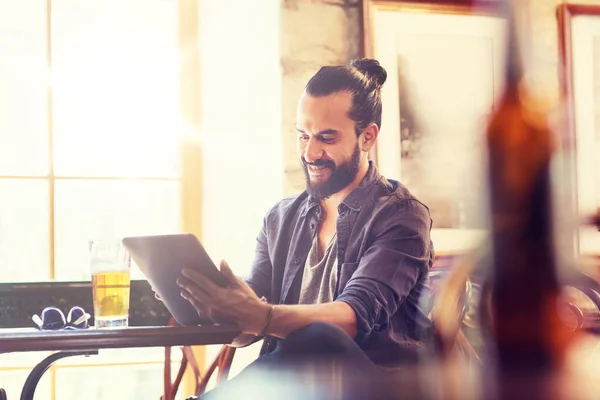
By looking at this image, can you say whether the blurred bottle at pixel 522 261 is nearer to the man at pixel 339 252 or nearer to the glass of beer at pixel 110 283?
the man at pixel 339 252

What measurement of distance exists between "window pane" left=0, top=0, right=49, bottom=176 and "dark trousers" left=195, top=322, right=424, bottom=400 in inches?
45.7

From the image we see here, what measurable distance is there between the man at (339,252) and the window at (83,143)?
0.54 meters

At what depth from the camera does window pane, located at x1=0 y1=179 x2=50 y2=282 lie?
214 centimetres

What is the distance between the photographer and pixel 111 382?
7.24 feet

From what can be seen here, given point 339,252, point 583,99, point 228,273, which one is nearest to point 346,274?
point 339,252

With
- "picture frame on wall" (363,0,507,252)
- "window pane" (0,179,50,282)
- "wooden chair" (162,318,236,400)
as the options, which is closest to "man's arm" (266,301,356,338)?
"wooden chair" (162,318,236,400)

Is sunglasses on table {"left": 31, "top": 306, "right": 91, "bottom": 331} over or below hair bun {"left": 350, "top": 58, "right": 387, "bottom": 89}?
below

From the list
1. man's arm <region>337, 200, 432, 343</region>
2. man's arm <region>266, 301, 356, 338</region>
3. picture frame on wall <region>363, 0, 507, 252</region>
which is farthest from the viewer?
picture frame on wall <region>363, 0, 507, 252</region>

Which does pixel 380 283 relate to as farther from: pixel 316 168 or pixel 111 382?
pixel 111 382

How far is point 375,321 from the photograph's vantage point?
152 cm

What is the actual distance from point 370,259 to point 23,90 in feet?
4.20

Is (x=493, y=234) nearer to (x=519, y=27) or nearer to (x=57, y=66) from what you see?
(x=519, y=27)

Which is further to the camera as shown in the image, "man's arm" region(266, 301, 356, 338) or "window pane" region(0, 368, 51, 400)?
"window pane" region(0, 368, 51, 400)

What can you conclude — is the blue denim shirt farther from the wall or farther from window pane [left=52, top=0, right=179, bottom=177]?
window pane [left=52, top=0, right=179, bottom=177]
